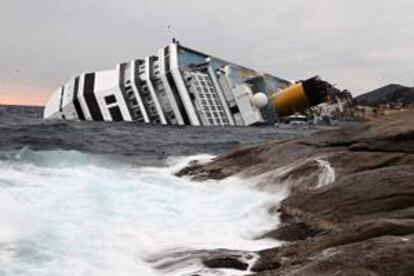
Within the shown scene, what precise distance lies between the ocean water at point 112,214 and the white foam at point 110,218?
2 centimetres

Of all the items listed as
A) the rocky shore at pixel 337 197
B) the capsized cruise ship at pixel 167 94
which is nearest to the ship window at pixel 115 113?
the capsized cruise ship at pixel 167 94

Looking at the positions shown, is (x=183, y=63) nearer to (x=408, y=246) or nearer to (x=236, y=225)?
(x=236, y=225)

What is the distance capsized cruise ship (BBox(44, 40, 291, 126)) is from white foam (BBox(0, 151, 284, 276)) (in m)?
24.8

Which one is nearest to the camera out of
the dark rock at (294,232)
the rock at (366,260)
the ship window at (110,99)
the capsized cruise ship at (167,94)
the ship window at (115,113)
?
the rock at (366,260)

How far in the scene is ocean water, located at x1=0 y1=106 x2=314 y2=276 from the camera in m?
10.2

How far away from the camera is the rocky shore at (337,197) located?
767 cm

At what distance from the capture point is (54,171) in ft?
65.3

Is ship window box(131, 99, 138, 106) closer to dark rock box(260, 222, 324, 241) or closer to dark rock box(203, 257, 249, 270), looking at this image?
dark rock box(260, 222, 324, 241)

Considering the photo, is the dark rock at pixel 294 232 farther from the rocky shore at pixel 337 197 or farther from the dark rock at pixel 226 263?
the dark rock at pixel 226 263

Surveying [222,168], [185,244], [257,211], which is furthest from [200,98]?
[185,244]

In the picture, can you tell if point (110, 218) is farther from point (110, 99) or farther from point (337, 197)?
point (110, 99)

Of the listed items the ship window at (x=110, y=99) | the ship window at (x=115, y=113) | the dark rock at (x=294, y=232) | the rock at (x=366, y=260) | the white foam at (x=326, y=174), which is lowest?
the rock at (x=366, y=260)

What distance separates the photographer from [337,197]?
40.2 ft

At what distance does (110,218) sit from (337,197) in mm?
4140
